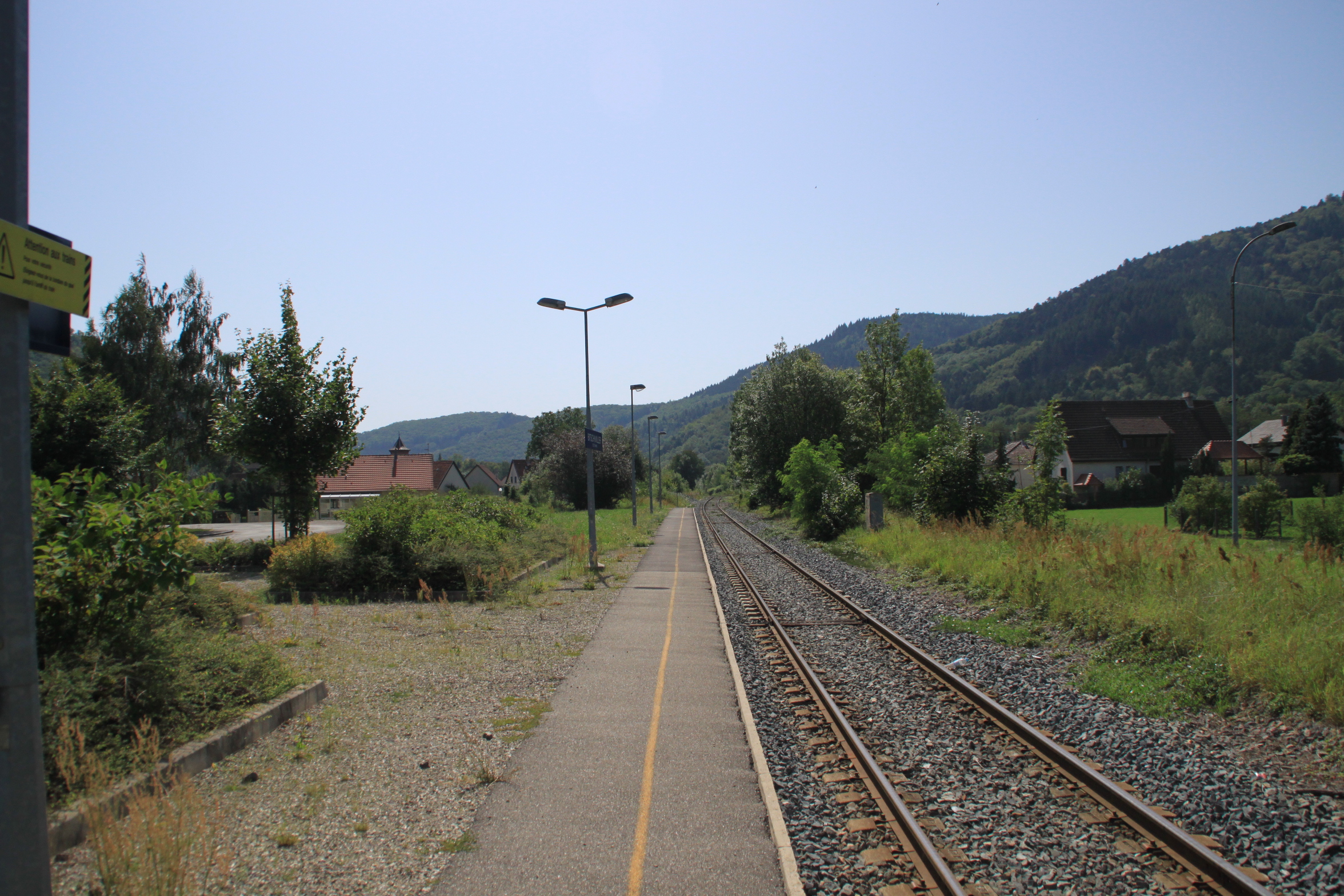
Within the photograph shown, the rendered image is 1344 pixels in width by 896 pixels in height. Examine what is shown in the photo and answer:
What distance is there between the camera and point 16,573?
261cm

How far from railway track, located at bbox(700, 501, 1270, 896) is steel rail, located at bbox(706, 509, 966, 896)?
12 millimetres

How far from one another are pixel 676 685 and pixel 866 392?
38002 mm

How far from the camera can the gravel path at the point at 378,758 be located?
4250mm

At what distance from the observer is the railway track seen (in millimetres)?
4324

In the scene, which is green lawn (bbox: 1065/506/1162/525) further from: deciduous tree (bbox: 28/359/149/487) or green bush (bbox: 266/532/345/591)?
deciduous tree (bbox: 28/359/149/487)

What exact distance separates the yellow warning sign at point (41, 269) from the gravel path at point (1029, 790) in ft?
15.4

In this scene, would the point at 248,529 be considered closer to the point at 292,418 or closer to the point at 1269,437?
the point at 292,418

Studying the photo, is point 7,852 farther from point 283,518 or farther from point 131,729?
point 283,518

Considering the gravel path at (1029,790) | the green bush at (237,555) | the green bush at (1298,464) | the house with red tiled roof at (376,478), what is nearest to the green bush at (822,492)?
the green bush at (237,555)

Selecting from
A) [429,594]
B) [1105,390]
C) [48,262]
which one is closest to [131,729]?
[48,262]

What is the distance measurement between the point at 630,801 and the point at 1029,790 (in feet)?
9.90

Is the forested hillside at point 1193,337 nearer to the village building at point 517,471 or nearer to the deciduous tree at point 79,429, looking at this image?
the village building at point 517,471

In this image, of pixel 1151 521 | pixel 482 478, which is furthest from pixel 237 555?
pixel 482 478

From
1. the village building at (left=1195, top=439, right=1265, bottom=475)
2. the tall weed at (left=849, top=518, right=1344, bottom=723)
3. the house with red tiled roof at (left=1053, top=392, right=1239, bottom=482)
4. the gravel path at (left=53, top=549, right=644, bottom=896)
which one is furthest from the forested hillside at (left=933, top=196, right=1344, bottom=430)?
the gravel path at (left=53, top=549, right=644, bottom=896)
